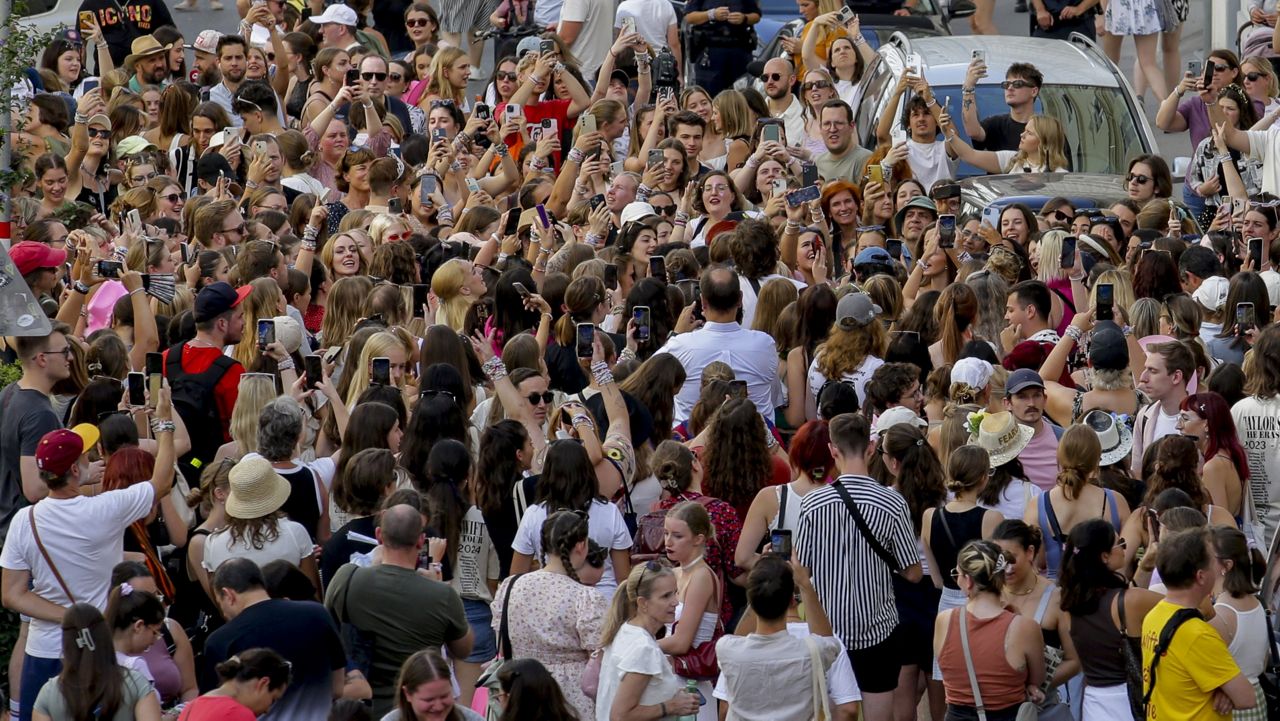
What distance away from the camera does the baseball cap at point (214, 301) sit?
31.9 ft

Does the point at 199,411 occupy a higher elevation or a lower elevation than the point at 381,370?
lower

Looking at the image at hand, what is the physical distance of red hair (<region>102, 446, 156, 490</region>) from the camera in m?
8.52

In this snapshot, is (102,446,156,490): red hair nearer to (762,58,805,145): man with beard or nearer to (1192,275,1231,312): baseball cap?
(1192,275,1231,312): baseball cap

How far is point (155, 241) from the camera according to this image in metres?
11.2

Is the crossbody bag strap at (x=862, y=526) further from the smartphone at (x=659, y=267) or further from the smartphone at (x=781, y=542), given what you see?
the smartphone at (x=659, y=267)

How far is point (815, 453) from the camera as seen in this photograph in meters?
8.24

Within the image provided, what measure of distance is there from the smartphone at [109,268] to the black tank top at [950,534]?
16.5ft

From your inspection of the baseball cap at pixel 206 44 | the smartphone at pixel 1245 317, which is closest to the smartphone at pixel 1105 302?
the smartphone at pixel 1245 317

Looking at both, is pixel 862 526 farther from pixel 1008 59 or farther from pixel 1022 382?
pixel 1008 59

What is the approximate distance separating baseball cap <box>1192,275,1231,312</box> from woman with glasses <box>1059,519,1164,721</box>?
334 centimetres

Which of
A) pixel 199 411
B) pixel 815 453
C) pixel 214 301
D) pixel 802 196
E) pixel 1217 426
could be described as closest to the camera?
pixel 815 453

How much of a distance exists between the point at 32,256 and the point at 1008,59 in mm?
8429

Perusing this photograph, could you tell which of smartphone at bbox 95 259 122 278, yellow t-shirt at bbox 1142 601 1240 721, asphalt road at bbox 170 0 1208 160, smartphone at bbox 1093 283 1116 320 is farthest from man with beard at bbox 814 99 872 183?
yellow t-shirt at bbox 1142 601 1240 721

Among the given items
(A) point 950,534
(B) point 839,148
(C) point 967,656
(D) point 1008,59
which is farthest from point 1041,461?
(D) point 1008,59
